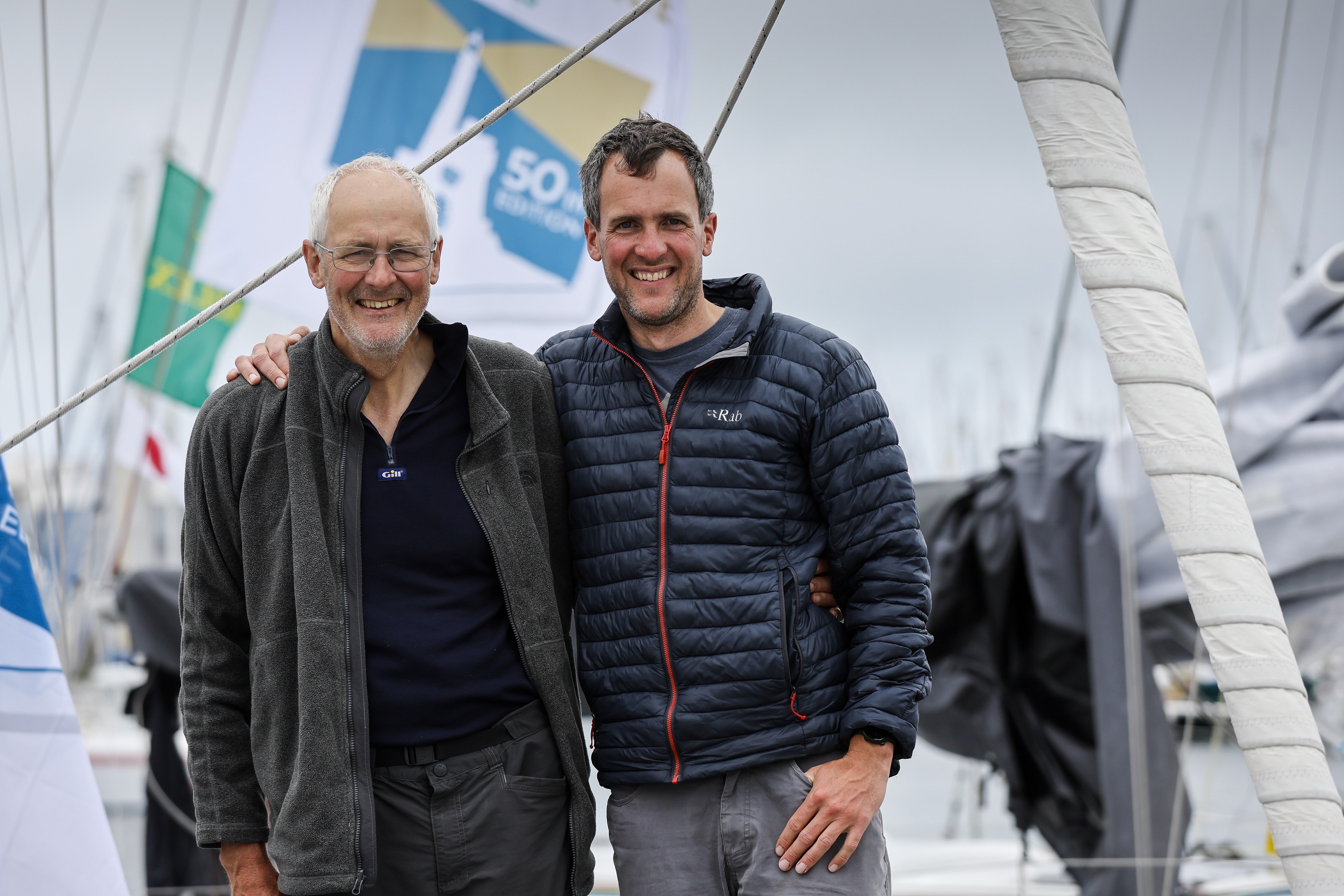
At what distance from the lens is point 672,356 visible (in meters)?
2.06

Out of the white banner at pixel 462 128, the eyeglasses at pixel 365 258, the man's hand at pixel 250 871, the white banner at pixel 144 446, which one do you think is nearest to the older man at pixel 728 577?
the eyeglasses at pixel 365 258

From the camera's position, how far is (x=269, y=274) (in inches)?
82.7

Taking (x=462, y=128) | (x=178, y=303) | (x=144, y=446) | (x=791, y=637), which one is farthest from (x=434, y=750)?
(x=144, y=446)

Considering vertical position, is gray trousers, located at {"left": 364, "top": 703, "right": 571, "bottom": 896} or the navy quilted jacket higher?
the navy quilted jacket

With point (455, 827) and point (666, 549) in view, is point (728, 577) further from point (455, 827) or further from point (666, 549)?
point (455, 827)

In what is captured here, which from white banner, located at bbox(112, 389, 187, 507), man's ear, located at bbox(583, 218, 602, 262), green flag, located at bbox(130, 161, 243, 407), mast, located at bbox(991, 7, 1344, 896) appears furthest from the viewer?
white banner, located at bbox(112, 389, 187, 507)

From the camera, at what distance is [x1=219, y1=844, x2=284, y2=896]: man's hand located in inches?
75.9

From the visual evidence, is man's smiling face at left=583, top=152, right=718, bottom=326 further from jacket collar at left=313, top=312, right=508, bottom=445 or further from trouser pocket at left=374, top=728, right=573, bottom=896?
trouser pocket at left=374, top=728, right=573, bottom=896

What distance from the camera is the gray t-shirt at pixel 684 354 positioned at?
2027 millimetres

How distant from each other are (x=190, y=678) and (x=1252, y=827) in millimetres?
11851

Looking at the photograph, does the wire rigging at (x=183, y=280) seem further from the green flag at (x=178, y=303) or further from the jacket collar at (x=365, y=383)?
the jacket collar at (x=365, y=383)

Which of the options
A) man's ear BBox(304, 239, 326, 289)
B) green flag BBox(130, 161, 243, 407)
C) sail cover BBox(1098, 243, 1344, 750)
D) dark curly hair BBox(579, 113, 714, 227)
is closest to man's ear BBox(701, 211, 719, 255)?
dark curly hair BBox(579, 113, 714, 227)

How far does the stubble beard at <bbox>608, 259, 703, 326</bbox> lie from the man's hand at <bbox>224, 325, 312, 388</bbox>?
1.88 feet

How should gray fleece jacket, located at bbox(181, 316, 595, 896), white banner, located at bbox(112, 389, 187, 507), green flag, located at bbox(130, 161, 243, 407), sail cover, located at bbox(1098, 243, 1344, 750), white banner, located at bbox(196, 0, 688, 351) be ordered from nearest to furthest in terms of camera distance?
1. gray fleece jacket, located at bbox(181, 316, 595, 896)
2. sail cover, located at bbox(1098, 243, 1344, 750)
3. white banner, located at bbox(196, 0, 688, 351)
4. green flag, located at bbox(130, 161, 243, 407)
5. white banner, located at bbox(112, 389, 187, 507)
